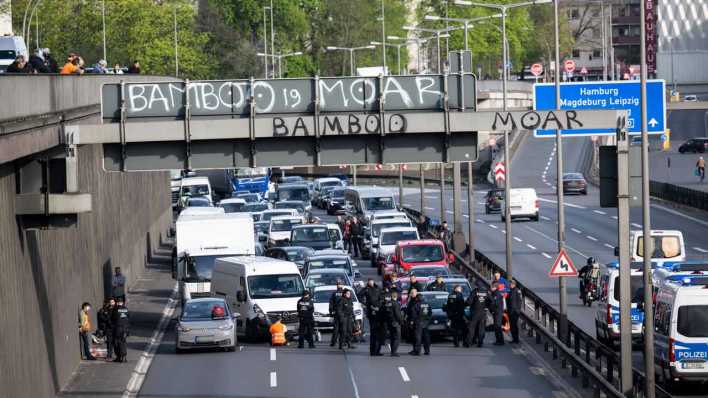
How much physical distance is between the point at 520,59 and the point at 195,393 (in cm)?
15679

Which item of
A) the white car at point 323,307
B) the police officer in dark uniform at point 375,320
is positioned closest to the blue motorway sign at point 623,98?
the white car at point 323,307

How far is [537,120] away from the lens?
94.5 feet

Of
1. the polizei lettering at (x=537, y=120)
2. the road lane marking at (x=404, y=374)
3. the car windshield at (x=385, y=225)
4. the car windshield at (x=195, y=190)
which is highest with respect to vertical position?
the polizei lettering at (x=537, y=120)

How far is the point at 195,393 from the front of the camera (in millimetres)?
30016

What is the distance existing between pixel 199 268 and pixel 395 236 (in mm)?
13405

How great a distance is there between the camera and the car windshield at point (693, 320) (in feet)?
88.9

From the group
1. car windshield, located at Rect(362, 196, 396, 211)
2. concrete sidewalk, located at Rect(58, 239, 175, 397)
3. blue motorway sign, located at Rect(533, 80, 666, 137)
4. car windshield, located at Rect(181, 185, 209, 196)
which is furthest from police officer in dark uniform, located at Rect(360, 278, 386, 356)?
car windshield, located at Rect(181, 185, 209, 196)

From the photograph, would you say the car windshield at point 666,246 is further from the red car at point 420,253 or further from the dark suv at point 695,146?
the dark suv at point 695,146

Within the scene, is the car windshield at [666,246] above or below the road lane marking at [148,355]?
above

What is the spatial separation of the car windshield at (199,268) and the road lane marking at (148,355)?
1.40 metres

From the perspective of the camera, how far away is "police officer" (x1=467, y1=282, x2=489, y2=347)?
35.5m

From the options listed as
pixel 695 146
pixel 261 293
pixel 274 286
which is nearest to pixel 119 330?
pixel 261 293

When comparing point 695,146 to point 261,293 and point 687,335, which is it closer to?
point 261,293

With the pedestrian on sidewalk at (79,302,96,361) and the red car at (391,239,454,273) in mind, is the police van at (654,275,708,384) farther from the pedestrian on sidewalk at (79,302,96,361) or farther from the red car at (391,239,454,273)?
the red car at (391,239,454,273)
